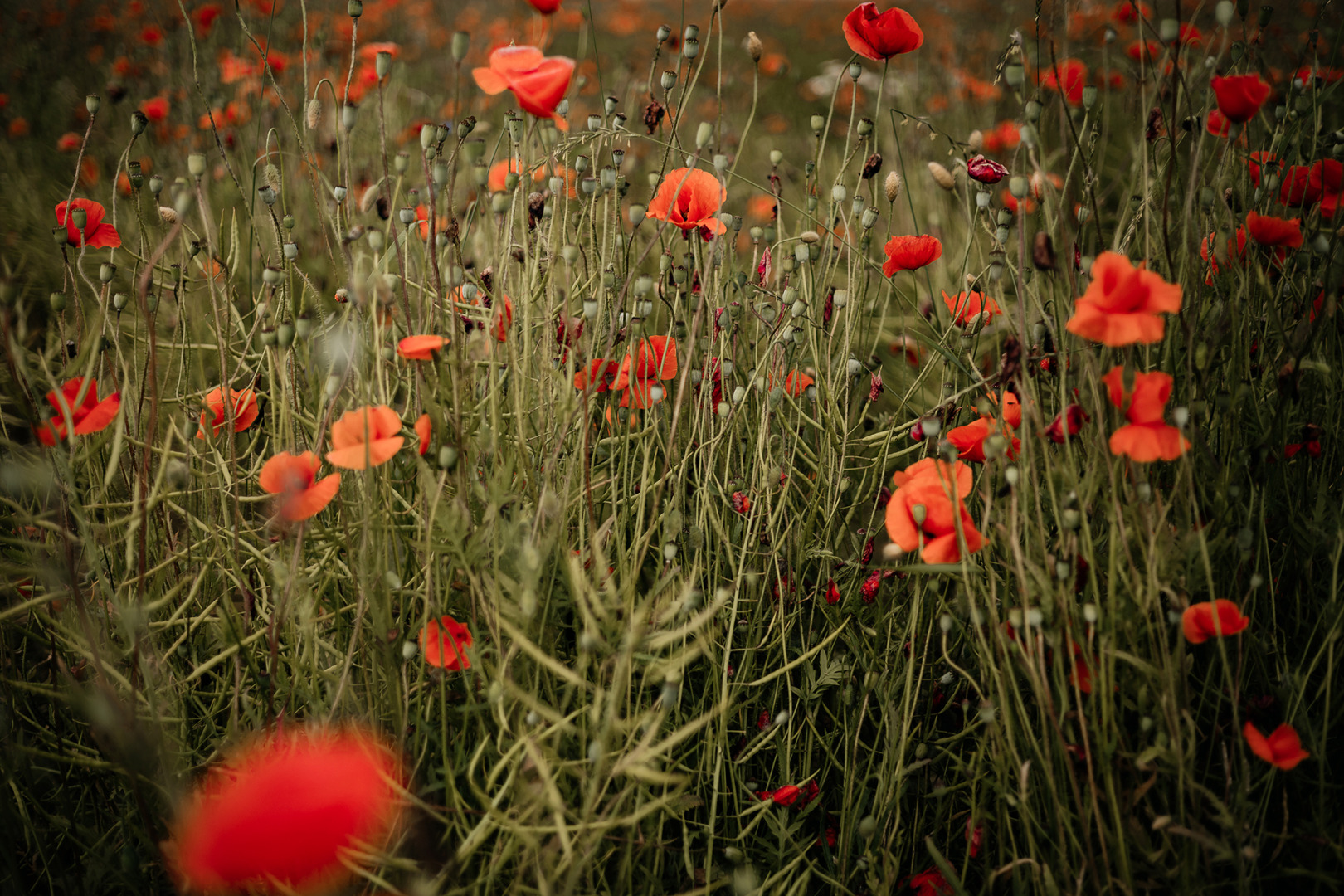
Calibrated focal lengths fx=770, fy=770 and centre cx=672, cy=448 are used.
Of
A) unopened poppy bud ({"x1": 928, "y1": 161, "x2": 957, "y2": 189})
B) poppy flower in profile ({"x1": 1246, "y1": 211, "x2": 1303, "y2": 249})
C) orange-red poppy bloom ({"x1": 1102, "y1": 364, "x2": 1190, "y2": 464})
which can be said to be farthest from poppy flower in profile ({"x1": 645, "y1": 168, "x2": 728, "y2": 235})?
poppy flower in profile ({"x1": 1246, "y1": 211, "x2": 1303, "y2": 249})

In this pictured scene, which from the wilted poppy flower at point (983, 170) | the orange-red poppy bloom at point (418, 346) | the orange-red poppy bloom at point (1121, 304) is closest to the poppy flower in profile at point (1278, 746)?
the orange-red poppy bloom at point (1121, 304)

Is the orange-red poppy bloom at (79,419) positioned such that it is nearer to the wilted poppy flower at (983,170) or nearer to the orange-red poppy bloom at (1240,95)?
the wilted poppy flower at (983,170)

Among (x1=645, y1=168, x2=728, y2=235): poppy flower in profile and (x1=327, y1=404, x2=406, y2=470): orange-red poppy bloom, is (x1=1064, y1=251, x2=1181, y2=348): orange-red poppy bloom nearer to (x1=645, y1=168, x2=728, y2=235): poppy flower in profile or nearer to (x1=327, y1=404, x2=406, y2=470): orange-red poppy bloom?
(x1=645, y1=168, x2=728, y2=235): poppy flower in profile

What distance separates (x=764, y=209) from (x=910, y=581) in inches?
74.4

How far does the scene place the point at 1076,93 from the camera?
1.92m

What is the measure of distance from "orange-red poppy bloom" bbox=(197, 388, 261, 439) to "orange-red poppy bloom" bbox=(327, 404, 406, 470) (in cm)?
33

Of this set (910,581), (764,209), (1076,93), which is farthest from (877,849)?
(764,209)

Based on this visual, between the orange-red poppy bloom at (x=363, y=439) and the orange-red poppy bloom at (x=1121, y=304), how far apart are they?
661 millimetres

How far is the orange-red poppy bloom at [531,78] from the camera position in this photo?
79cm

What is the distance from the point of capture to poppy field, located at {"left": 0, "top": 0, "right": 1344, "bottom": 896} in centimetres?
73

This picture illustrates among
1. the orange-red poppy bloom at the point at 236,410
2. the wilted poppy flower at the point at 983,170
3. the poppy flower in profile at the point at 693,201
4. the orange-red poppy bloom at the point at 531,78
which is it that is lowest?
the orange-red poppy bloom at the point at 236,410

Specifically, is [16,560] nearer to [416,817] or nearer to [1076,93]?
[416,817]

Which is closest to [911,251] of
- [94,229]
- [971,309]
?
[971,309]

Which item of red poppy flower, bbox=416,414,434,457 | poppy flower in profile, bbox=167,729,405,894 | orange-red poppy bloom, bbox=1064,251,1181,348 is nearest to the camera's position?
poppy flower in profile, bbox=167,729,405,894
